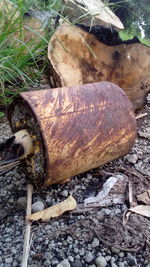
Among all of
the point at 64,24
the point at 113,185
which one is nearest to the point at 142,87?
the point at 64,24

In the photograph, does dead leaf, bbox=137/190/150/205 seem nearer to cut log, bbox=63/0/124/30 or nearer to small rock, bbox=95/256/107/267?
small rock, bbox=95/256/107/267

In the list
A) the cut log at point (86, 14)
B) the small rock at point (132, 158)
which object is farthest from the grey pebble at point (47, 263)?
the cut log at point (86, 14)

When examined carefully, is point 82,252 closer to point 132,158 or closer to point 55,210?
point 55,210

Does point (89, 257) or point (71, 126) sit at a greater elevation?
point (71, 126)

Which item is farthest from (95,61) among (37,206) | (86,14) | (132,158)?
(37,206)

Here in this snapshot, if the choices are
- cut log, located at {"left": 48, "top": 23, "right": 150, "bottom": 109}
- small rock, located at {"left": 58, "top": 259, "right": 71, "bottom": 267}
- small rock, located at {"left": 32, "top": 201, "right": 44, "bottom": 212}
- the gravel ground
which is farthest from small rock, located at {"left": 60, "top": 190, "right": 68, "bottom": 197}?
cut log, located at {"left": 48, "top": 23, "right": 150, "bottom": 109}

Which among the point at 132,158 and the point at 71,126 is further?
the point at 132,158

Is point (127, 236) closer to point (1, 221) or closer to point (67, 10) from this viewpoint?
point (1, 221)
